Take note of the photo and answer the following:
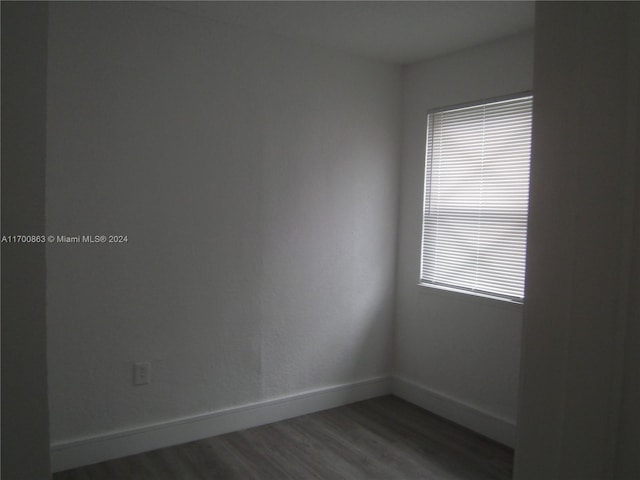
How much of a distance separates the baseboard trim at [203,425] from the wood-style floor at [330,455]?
45mm

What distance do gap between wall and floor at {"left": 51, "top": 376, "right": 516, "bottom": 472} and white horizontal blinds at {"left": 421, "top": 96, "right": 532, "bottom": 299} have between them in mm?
822

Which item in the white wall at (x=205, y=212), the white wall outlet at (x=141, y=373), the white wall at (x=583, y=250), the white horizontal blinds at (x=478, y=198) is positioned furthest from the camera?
the white horizontal blinds at (x=478, y=198)

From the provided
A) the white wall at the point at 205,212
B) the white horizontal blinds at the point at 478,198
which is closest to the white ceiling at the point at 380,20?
the white wall at the point at 205,212

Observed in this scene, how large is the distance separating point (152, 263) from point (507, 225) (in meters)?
2.13

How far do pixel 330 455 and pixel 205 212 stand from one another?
159 centimetres

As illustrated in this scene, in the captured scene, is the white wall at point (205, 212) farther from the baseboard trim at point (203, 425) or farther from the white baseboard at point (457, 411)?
the white baseboard at point (457, 411)

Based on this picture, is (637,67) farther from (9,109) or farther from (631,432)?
(9,109)

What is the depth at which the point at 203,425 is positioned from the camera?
9.52ft

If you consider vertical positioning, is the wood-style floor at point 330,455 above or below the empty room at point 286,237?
below

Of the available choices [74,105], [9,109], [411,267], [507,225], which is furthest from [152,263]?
[9,109]

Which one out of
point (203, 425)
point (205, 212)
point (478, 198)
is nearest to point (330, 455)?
point (203, 425)

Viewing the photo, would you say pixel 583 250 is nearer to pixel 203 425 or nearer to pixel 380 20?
pixel 380 20

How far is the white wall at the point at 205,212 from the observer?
248 centimetres

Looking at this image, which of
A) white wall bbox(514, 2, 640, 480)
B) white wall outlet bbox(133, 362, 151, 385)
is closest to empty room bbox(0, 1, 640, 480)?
white wall outlet bbox(133, 362, 151, 385)
